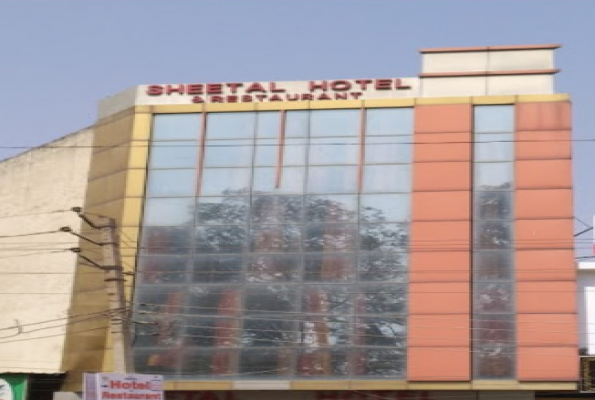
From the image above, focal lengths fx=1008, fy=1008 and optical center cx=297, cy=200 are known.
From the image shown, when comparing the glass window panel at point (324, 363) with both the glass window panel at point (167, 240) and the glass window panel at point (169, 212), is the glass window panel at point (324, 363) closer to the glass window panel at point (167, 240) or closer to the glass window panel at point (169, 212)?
the glass window panel at point (167, 240)

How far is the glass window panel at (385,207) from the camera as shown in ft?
127

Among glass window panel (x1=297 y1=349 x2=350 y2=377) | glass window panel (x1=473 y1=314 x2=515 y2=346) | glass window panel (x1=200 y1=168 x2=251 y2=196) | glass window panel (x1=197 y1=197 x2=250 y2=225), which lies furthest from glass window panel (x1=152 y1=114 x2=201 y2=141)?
glass window panel (x1=473 y1=314 x2=515 y2=346)

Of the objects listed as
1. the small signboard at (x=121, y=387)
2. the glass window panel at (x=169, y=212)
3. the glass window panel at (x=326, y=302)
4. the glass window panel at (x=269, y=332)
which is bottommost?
the small signboard at (x=121, y=387)

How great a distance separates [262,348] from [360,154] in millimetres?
8449

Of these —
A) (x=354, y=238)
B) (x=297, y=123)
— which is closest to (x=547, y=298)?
(x=354, y=238)

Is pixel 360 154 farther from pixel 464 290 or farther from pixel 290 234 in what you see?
pixel 464 290

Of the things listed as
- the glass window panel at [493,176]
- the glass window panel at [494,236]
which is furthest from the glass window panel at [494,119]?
the glass window panel at [494,236]

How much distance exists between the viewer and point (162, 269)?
39562mm

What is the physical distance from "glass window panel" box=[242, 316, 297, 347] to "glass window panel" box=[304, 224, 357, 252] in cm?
299

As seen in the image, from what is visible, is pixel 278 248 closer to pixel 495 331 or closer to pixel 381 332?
pixel 381 332

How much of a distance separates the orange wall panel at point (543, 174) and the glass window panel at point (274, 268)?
8.99 meters

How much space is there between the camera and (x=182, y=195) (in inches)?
1585

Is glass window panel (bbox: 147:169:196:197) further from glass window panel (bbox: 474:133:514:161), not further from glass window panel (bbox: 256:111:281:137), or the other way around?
glass window panel (bbox: 474:133:514:161)

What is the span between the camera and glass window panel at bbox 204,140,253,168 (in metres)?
40.3
